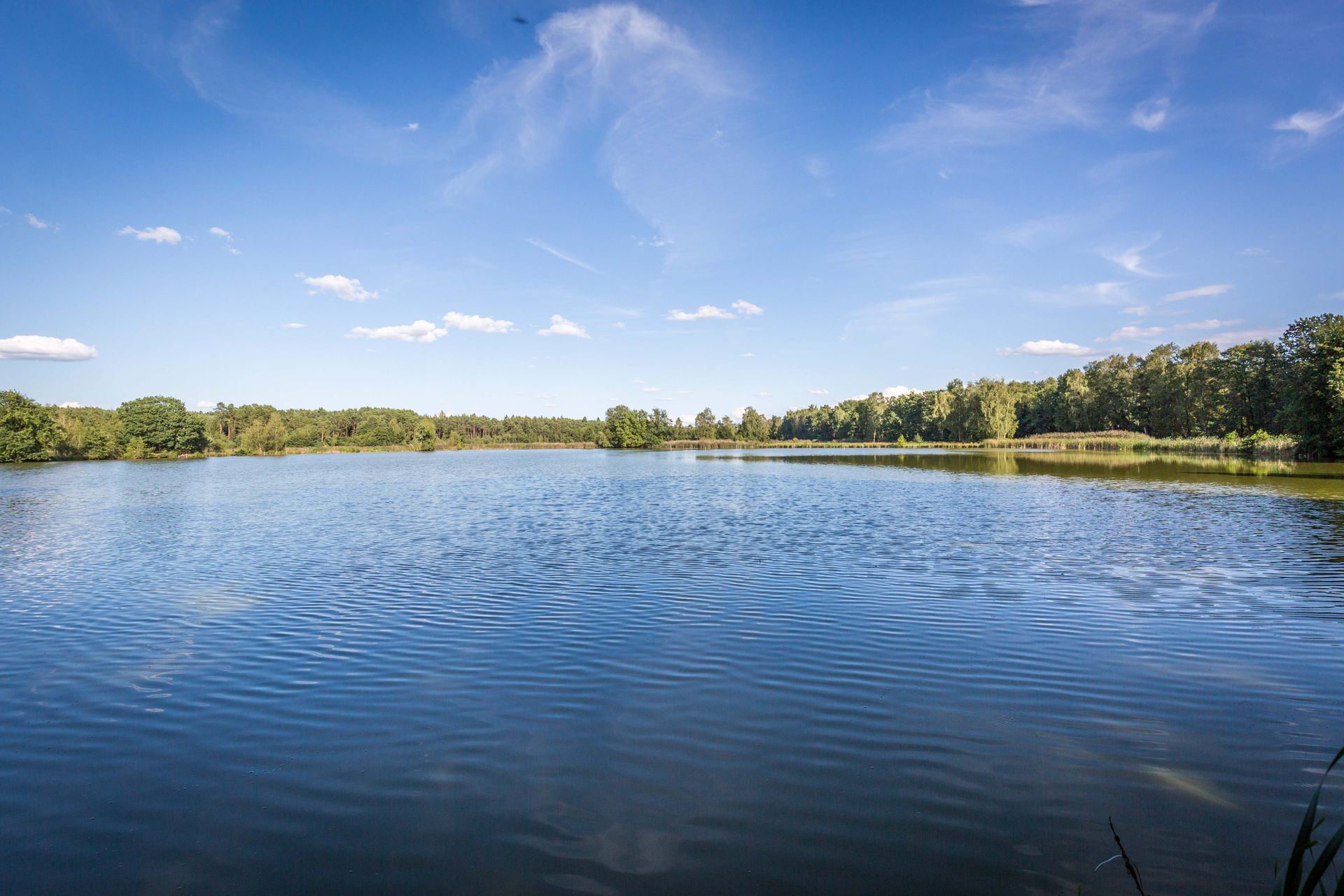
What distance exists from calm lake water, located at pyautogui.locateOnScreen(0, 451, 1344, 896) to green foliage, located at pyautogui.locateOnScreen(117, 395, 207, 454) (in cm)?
10132

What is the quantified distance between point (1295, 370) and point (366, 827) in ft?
248

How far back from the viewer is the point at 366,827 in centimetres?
500

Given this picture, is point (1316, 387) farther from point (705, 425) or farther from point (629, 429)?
point (705, 425)

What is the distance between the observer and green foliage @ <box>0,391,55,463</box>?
7650 centimetres

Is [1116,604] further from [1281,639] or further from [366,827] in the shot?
[366,827]

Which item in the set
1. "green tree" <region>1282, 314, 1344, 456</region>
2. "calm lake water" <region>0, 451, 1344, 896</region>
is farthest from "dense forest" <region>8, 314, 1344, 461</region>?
"calm lake water" <region>0, 451, 1344, 896</region>

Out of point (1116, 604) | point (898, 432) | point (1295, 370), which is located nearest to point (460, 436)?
point (898, 432)

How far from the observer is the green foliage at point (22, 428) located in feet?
251

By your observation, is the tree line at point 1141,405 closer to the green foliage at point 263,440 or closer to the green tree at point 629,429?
the green tree at point 629,429

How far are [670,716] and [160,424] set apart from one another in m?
121

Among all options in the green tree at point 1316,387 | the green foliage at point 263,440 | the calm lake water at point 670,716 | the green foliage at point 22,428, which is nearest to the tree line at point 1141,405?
the green tree at point 1316,387

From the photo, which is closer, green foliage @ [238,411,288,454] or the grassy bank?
the grassy bank

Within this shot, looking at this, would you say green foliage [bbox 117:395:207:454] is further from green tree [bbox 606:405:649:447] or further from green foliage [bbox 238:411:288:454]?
green tree [bbox 606:405:649:447]

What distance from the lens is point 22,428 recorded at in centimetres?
7744
